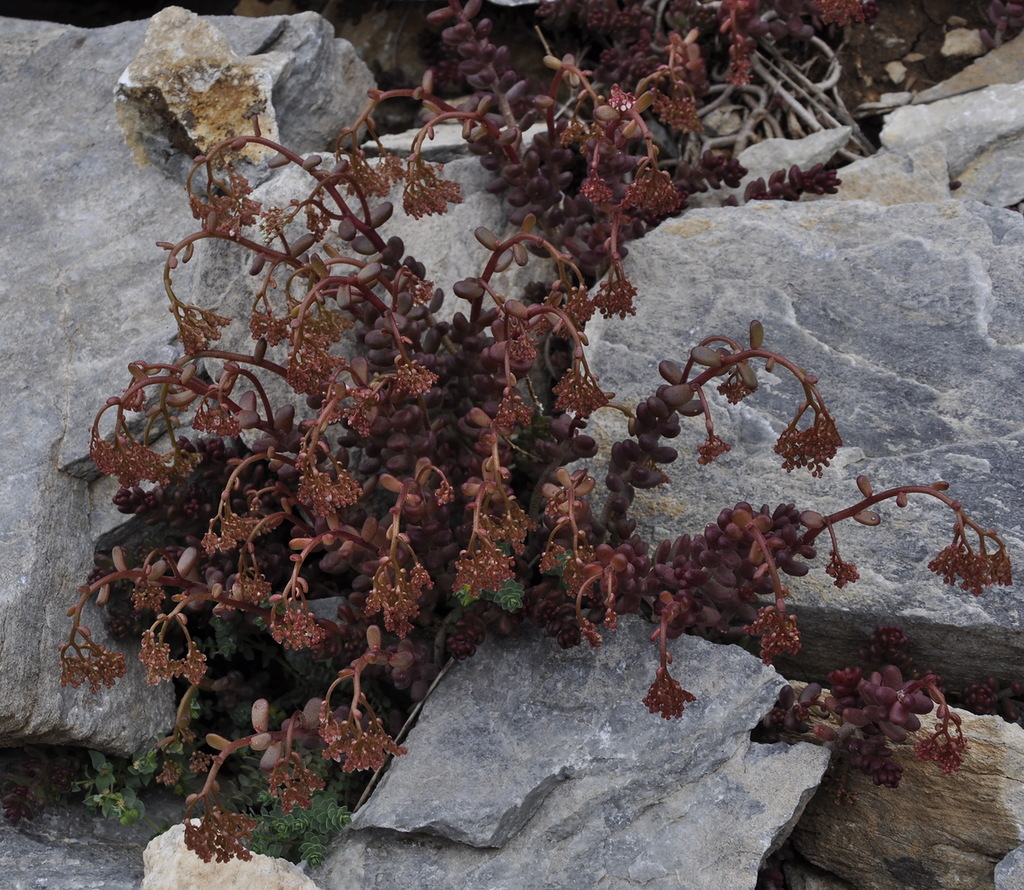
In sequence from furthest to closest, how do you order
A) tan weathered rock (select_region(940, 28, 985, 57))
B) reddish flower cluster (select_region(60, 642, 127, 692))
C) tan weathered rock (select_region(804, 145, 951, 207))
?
tan weathered rock (select_region(940, 28, 985, 57))
tan weathered rock (select_region(804, 145, 951, 207))
reddish flower cluster (select_region(60, 642, 127, 692))

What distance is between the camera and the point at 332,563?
330 cm

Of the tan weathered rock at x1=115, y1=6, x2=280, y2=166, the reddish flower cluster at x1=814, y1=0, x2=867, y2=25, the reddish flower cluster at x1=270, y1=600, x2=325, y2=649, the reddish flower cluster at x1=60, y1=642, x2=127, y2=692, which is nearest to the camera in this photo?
the reddish flower cluster at x1=270, y1=600, x2=325, y2=649

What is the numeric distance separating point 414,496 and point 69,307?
2.03 m

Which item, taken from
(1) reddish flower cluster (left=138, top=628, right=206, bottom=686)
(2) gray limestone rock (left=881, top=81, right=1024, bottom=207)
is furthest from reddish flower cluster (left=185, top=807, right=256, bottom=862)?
(2) gray limestone rock (left=881, top=81, right=1024, bottom=207)

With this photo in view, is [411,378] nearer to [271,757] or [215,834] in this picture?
[271,757]

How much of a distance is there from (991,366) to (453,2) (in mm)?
2405

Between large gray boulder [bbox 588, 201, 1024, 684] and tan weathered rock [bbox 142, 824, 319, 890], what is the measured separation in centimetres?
162

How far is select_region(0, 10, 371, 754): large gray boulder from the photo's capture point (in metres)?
3.47

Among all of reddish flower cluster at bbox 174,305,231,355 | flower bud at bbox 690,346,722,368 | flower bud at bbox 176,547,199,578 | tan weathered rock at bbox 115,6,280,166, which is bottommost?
flower bud at bbox 176,547,199,578

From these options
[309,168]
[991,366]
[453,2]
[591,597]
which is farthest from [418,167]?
[991,366]

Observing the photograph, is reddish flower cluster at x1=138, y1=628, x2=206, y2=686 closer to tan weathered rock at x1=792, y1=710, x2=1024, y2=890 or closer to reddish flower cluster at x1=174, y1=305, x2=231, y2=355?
reddish flower cluster at x1=174, y1=305, x2=231, y2=355

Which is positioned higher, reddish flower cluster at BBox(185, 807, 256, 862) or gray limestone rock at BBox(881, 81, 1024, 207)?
reddish flower cluster at BBox(185, 807, 256, 862)

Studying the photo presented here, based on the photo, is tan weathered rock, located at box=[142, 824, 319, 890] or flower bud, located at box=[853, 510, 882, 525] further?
flower bud, located at box=[853, 510, 882, 525]

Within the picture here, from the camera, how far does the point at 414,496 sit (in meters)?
3.01
